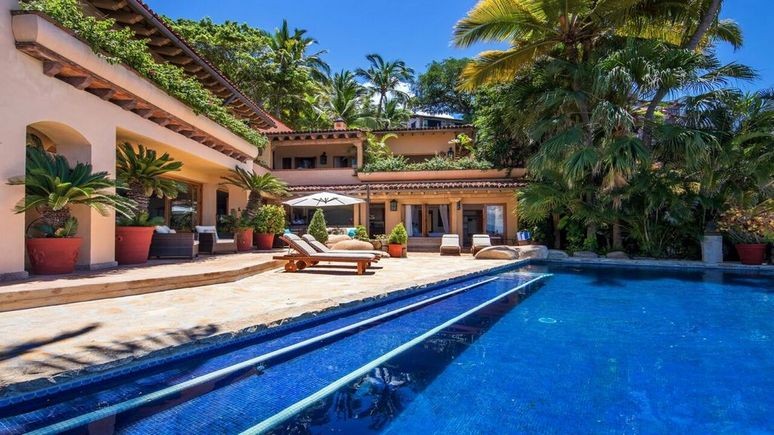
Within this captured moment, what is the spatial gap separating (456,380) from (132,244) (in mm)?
7842

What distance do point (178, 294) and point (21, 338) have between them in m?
2.69

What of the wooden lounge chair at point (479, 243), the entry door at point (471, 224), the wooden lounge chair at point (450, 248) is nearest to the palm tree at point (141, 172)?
the wooden lounge chair at point (450, 248)

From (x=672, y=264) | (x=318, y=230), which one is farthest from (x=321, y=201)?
(x=672, y=264)

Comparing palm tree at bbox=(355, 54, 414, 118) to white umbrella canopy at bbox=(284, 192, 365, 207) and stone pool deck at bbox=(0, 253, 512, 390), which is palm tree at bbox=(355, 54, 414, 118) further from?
→ stone pool deck at bbox=(0, 253, 512, 390)

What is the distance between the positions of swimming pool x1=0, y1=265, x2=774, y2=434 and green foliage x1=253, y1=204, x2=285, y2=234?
28.4ft

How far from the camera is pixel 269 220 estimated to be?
1462 cm

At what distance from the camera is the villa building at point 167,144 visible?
21.3 feet

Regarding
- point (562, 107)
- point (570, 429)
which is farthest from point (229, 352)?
point (562, 107)

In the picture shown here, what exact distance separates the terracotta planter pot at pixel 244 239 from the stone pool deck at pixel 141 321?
5563 mm

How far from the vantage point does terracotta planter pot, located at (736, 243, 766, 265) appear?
12.7 m

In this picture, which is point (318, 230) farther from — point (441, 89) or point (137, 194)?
point (441, 89)

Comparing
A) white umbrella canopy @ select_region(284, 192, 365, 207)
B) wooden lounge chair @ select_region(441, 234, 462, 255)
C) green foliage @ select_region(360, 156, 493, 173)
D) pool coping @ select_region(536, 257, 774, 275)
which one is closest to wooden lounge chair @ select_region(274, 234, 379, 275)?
white umbrella canopy @ select_region(284, 192, 365, 207)

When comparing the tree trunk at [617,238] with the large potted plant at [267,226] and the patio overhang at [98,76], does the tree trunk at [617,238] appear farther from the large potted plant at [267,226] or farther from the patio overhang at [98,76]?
the patio overhang at [98,76]

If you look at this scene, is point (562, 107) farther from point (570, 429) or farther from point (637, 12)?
point (570, 429)
